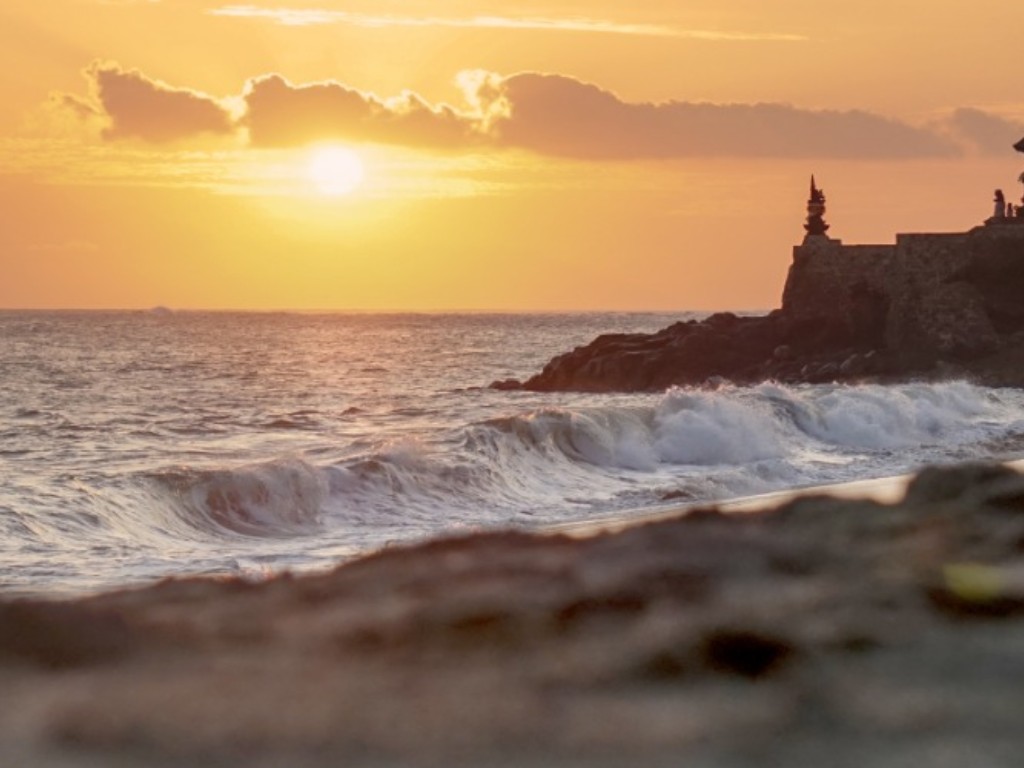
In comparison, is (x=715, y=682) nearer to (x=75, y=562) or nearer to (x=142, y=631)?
(x=142, y=631)

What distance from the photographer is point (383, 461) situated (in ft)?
71.1

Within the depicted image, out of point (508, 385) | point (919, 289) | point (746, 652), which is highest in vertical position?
point (919, 289)

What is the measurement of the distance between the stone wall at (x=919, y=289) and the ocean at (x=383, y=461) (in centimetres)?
711

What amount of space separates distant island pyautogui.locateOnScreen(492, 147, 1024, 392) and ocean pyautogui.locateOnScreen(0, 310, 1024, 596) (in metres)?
4.75

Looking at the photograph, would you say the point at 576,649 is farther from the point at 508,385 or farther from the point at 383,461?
the point at 508,385

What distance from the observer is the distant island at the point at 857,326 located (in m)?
51.3

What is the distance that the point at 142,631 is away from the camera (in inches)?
71.8

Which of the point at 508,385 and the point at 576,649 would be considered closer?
the point at 576,649

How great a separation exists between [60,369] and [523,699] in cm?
7256

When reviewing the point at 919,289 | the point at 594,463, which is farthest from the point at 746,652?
the point at 919,289

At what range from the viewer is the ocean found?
56.0 feet

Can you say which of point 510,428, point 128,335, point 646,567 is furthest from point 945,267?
point 128,335

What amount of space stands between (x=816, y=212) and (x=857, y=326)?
4399mm

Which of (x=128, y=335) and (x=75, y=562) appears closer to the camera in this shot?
(x=75, y=562)
